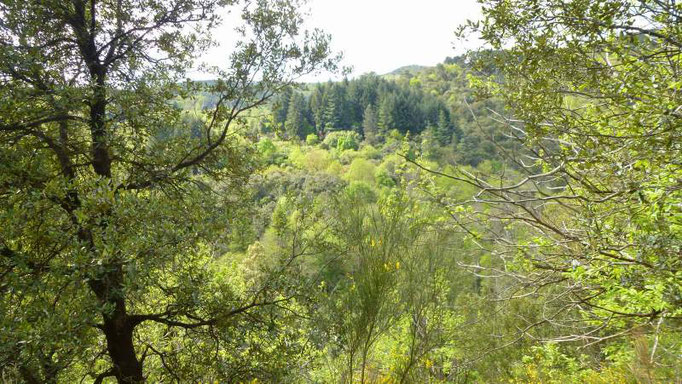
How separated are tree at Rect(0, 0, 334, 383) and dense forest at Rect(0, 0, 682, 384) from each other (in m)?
0.03

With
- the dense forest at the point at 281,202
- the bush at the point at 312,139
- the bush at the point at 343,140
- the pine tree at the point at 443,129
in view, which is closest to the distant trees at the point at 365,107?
the bush at the point at 343,140

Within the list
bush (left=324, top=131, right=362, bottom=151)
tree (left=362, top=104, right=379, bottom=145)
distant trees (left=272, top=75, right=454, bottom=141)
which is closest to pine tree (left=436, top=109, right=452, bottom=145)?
distant trees (left=272, top=75, right=454, bottom=141)

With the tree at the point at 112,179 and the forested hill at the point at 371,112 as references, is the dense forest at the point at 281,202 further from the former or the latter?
the forested hill at the point at 371,112

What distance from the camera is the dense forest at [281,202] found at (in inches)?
92.7

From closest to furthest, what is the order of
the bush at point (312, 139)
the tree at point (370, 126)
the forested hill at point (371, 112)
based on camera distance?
the forested hill at point (371, 112) → the tree at point (370, 126) → the bush at point (312, 139)

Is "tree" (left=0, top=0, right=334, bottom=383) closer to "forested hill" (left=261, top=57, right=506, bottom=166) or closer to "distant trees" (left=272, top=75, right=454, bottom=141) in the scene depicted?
"forested hill" (left=261, top=57, right=506, bottom=166)

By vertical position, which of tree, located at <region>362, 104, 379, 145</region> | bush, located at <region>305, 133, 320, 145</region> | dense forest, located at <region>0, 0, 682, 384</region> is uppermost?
dense forest, located at <region>0, 0, 682, 384</region>

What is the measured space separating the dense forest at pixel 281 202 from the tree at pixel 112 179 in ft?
0.08

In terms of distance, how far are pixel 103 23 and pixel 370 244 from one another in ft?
13.1

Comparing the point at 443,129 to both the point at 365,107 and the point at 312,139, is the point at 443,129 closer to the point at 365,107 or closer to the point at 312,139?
the point at 365,107

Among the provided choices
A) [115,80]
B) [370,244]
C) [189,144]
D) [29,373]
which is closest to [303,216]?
[370,244]

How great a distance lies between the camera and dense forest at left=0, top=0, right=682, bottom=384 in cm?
236

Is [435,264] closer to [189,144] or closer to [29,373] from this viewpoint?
[189,144]

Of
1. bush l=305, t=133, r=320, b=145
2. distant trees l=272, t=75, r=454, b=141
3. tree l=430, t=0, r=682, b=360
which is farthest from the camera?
bush l=305, t=133, r=320, b=145
